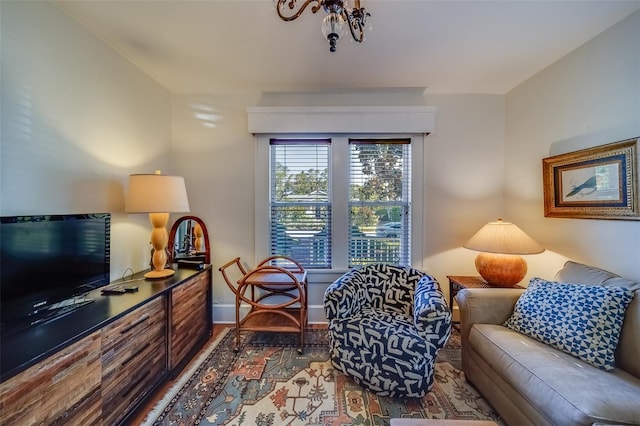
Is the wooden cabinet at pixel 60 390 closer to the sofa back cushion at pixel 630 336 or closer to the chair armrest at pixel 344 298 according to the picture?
the chair armrest at pixel 344 298

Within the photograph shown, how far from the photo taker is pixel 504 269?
2.13 m

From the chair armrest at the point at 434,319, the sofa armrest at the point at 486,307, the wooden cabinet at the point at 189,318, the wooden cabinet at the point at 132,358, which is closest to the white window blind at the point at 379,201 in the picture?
the sofa armrest at the point at 486,307

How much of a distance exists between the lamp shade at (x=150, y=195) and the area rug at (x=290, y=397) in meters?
1.30

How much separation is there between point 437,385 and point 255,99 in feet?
10.1

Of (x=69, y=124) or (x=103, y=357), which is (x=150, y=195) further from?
(x=103, y=357)

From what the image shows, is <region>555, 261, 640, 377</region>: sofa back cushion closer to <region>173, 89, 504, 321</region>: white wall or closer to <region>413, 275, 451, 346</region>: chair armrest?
<region>413, 275, 451, 346</region>: chair armrest

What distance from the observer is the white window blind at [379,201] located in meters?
2.75

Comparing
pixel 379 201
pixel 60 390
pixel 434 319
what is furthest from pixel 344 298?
pixel 60 390

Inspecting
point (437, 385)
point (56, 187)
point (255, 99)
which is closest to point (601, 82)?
point (437, 385)

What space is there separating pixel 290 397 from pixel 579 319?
5.94ft

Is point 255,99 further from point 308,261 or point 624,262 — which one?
point 624,262

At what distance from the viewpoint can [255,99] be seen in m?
2.70

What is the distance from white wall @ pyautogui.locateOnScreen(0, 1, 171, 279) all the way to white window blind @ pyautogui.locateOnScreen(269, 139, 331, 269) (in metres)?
1.22

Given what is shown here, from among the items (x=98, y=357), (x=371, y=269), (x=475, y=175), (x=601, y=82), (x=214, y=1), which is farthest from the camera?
(x=475, y=175)
